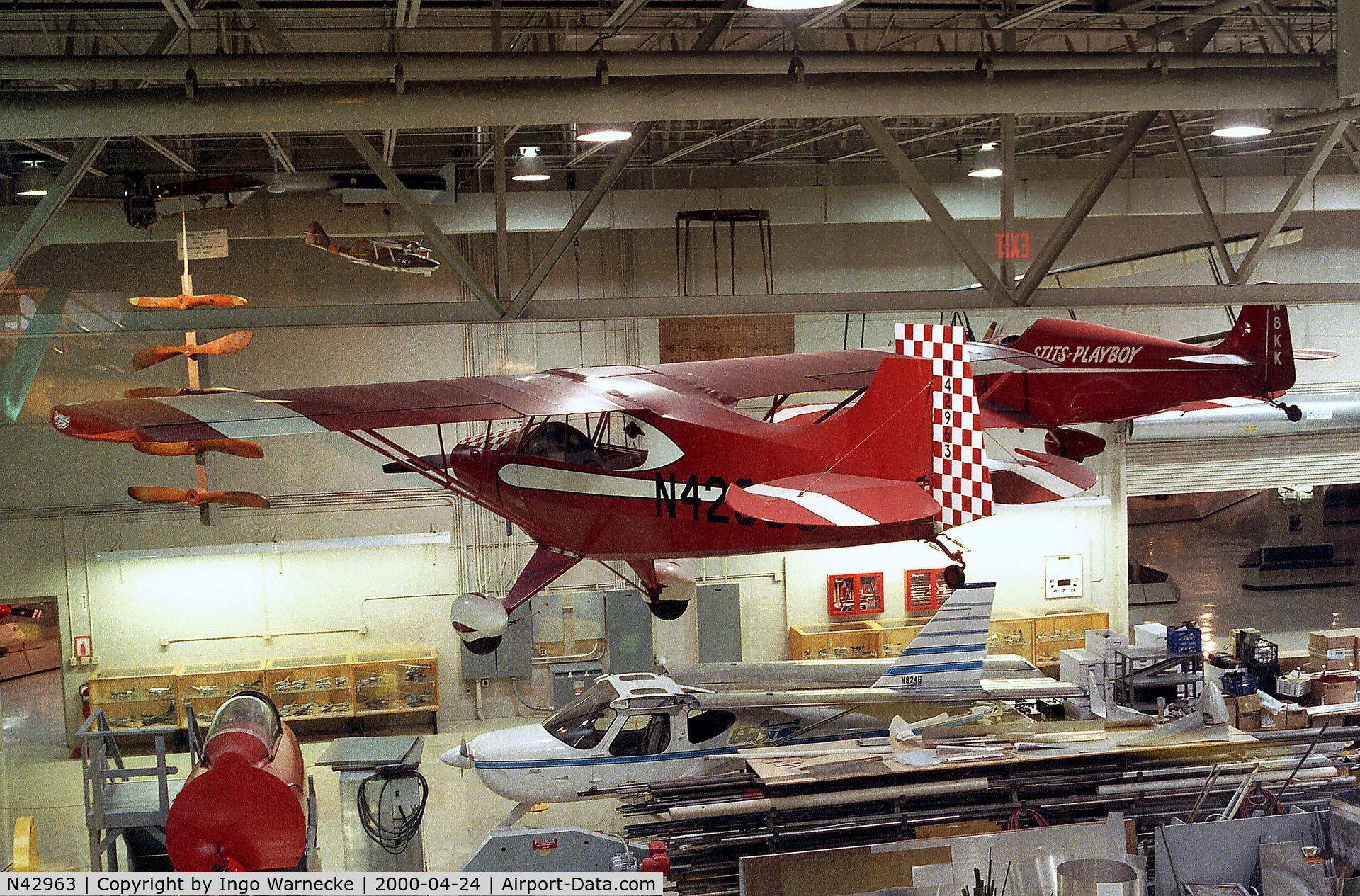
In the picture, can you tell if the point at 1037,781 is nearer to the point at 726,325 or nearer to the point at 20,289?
the point at 726,325

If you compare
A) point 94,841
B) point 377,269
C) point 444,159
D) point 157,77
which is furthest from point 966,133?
point 94,841

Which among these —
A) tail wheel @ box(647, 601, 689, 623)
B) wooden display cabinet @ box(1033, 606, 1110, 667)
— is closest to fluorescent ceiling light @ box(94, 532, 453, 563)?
tail wheel @ box(647, 601, 689, 623)

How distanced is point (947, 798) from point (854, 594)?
486 centimetres

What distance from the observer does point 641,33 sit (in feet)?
26.5

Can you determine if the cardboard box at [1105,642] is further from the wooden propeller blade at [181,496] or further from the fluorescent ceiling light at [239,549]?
the wooden propeller blade at [181,496]

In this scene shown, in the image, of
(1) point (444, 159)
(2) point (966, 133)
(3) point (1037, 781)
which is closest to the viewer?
(1) point (444, 159)

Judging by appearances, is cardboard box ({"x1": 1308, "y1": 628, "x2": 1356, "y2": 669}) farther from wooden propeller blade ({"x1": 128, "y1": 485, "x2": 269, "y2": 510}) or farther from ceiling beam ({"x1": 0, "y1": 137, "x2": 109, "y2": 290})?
ceiling beam ({"x1": 0, "y1": 137, "x2": 109, "y2": 290})

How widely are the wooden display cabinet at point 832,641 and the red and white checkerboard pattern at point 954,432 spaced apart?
7039 millimetres

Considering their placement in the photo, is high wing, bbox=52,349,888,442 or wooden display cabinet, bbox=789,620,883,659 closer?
high wing, bbox=52,349,888,442

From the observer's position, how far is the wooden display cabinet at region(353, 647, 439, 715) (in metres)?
10.8

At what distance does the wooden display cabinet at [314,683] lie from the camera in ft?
34.9

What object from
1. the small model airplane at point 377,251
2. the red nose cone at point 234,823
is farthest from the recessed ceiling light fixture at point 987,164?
the red nose cone at point 234,823

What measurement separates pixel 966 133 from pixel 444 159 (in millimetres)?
Result: 4830

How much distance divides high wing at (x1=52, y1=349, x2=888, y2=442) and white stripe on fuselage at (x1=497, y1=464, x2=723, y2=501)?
0.42m
